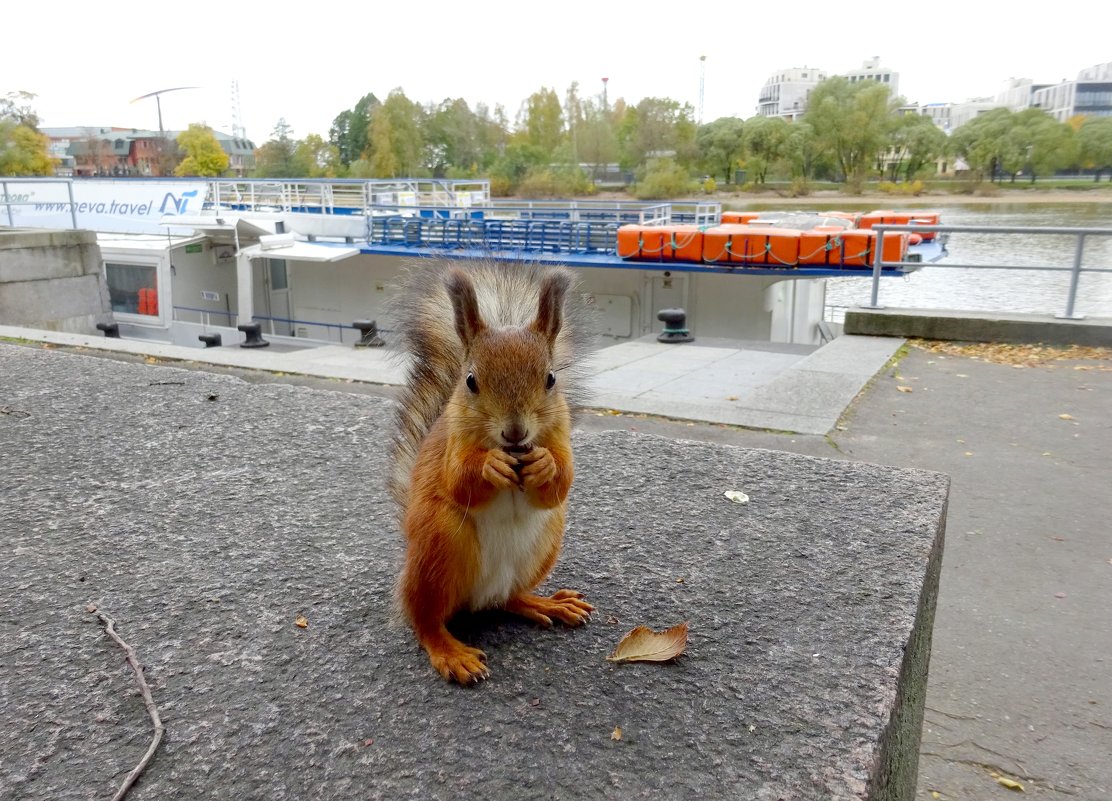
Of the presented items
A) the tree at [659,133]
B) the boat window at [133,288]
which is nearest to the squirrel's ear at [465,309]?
the tree at [659,133]

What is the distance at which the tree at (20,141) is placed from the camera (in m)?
21.8

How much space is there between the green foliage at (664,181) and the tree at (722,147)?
0.57 meters

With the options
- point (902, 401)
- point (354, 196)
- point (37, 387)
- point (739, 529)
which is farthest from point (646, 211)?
point (739, 529)

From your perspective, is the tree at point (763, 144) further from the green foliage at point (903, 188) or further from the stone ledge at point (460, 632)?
the stone ledge at point (460, 632)

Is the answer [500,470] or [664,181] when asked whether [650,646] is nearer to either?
[500,470]

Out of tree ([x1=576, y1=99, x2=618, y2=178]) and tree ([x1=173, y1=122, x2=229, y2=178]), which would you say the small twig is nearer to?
tree ([x1=576, y1=99, x2=618, y2=178])

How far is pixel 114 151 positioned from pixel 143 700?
87.3ft

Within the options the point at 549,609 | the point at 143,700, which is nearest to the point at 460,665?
the point at 549,609

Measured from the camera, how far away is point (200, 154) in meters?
25.0

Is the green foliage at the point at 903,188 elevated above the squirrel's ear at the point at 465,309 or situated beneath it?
elevated above

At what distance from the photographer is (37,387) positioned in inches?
152

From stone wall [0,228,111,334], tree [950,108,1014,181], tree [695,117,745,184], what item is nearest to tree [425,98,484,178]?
tree [695,117,745,184]

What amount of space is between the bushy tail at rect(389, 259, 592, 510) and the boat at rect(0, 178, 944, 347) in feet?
27.0

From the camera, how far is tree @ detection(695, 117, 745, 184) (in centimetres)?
1270
